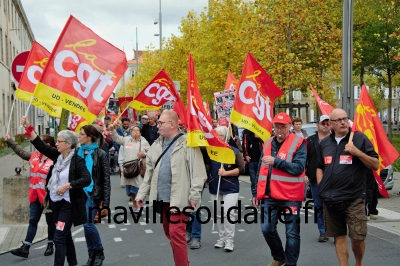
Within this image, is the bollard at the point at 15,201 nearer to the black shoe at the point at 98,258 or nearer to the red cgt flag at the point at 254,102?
the black shoe at the point at 98,258

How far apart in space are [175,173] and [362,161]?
189 cm

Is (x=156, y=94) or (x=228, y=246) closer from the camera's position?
(x=228, y=246)

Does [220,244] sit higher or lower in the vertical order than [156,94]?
lower

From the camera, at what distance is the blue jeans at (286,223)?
6102mm

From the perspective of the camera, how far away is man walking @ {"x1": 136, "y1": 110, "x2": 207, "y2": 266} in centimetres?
561

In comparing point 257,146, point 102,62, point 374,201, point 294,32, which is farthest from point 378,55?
point 102,62

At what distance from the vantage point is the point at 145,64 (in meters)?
54.1

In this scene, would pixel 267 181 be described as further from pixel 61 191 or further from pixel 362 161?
pixel 61 191

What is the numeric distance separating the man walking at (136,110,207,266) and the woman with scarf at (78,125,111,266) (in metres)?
0.90

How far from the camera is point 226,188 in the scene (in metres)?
7.61

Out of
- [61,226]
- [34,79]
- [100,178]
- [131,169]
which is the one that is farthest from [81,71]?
[131,169]

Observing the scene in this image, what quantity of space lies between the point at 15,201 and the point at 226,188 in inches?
158

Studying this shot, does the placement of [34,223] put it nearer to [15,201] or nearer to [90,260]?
[90,260]

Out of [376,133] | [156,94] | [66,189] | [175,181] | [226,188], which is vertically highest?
[156,94]
